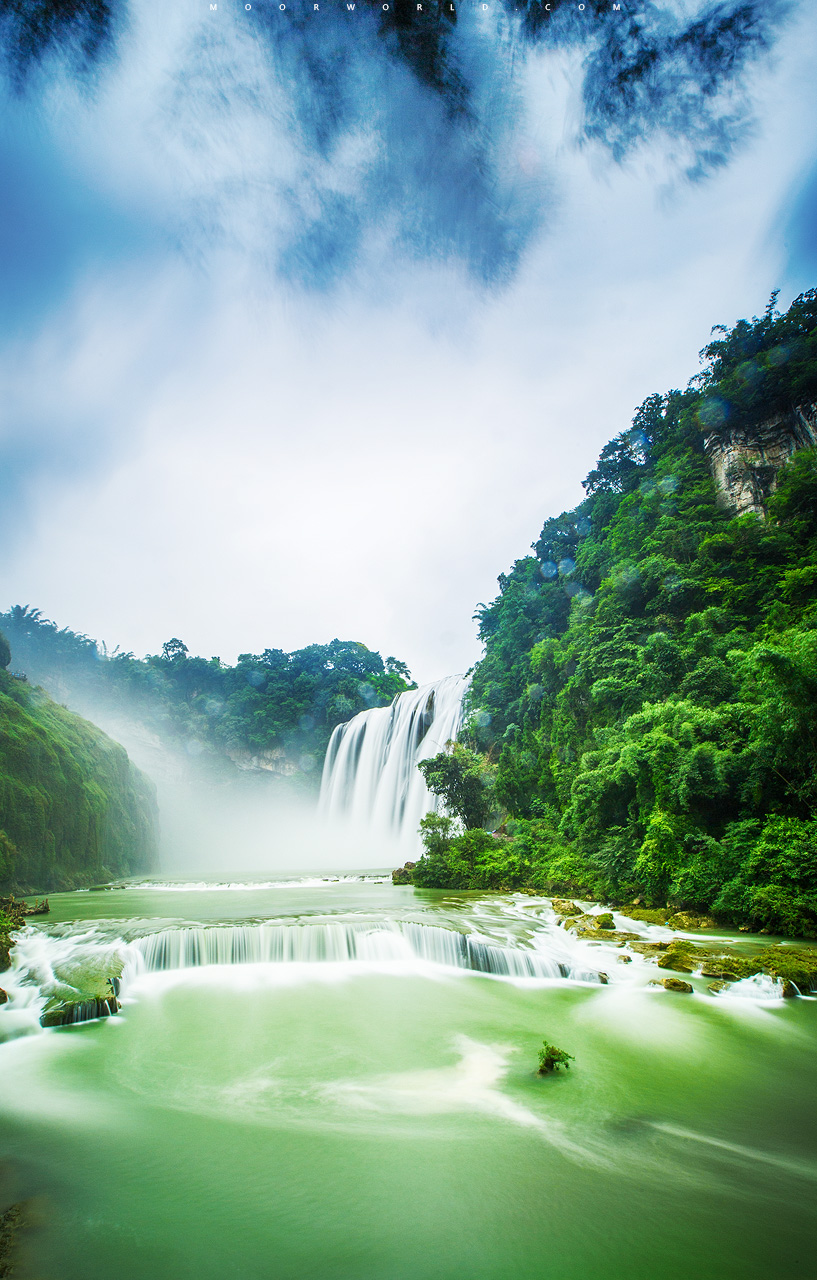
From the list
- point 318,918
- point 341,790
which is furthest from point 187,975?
point 341,790

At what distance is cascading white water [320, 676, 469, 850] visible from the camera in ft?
102

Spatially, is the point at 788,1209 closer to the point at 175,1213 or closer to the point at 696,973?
the point at 175,1213

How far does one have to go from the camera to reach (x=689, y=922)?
1090cm

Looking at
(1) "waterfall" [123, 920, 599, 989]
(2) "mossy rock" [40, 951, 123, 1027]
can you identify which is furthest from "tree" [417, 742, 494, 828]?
(2) "mossy rock" [40, 951, 123, 1027]

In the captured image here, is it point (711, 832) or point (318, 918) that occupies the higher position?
point (711, 832)

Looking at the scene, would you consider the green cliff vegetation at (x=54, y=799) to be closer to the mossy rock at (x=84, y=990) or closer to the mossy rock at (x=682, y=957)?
the mossy rock at (x=84, y=990)

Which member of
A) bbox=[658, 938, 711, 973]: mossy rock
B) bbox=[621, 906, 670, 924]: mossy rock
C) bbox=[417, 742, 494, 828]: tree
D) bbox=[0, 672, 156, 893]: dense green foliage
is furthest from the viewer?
bbox=[417, 742, 494, 828]: tree

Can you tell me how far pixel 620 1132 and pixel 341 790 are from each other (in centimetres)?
3465

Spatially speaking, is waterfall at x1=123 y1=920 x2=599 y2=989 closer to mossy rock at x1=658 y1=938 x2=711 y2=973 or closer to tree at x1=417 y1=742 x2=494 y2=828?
mossy rock at x1=658 y1=938 x2=711 y2=973

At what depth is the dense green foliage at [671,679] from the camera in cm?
1081

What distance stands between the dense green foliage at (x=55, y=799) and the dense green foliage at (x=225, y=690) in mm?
20293

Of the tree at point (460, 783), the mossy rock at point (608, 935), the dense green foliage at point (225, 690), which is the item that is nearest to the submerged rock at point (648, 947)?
the mossy rock at point (608, 935)

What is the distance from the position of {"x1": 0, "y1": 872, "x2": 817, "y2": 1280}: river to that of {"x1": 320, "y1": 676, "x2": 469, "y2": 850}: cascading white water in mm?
21029

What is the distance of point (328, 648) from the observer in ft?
175
